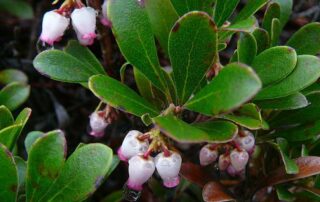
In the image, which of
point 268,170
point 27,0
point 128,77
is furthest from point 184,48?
point 27,0

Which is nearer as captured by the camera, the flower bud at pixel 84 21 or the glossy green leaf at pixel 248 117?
the glossy green leaf at pixel 248 117

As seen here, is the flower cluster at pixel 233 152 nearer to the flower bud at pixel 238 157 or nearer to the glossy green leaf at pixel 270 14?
the flower bud at pixel 238 157

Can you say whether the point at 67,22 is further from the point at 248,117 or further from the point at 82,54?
the point at 248,117

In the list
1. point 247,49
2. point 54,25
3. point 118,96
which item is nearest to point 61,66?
point 54,25

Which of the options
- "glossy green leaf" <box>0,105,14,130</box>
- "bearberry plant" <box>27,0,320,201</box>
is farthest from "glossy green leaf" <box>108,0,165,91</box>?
"glossy green leaf" <box>0,105,14,130</box>

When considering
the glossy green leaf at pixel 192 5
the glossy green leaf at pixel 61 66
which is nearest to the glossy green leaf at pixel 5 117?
the glossy green leaf at pixel 61 66

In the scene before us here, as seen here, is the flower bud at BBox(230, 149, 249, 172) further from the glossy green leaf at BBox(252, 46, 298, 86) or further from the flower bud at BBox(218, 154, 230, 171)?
the glossy green leaf at BBox(252, 46, 298, 86)
